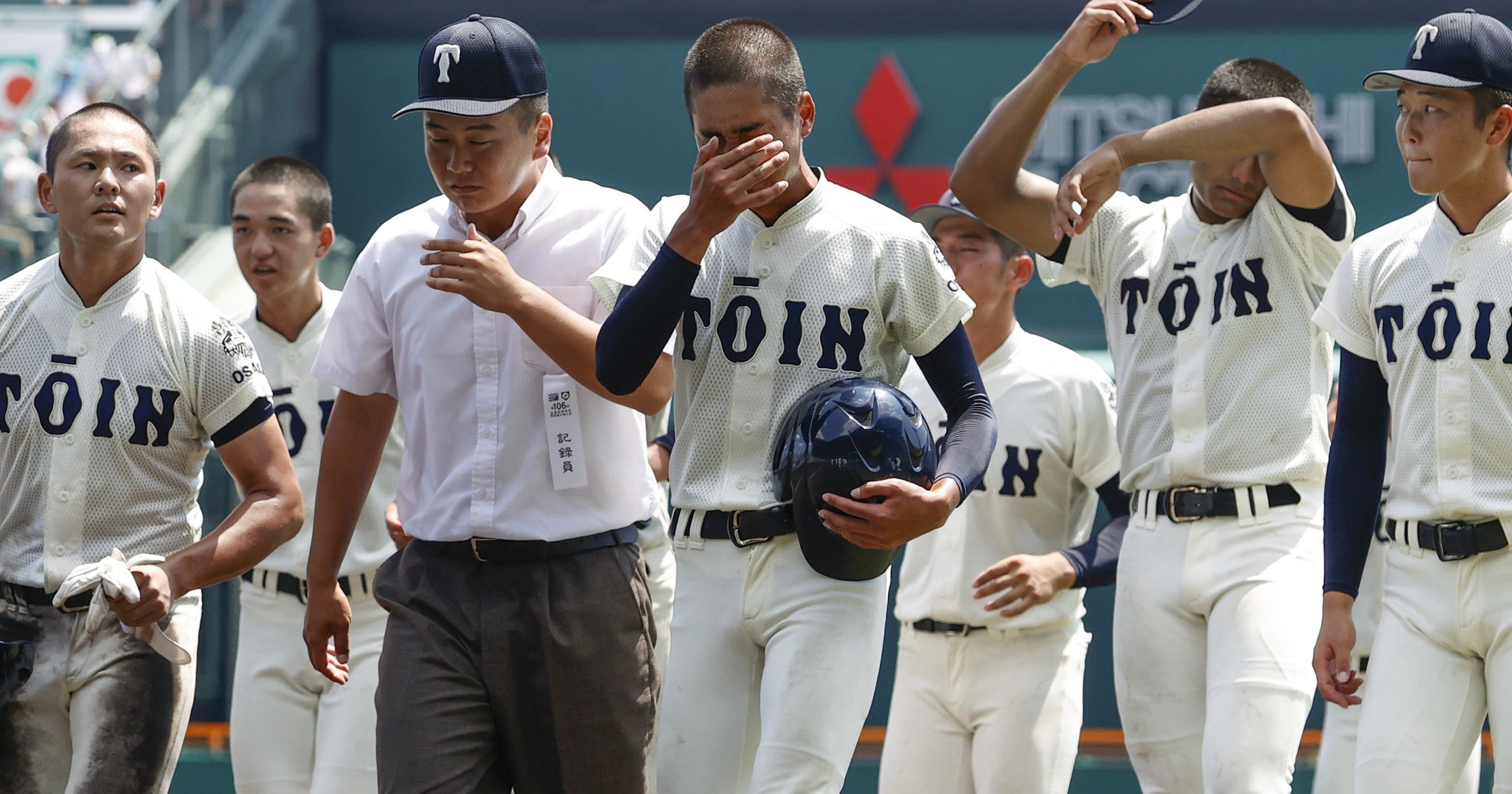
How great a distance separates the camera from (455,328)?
4453mm

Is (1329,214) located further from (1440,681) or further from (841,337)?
(841,337)

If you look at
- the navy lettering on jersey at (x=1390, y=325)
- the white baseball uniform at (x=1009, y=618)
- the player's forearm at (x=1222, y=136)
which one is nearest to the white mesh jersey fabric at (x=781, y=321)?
the player's forearm at (x=1222, y=136)

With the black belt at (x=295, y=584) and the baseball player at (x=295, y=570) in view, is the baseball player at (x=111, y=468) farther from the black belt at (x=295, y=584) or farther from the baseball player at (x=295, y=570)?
the black belt at (x=295, y=584)

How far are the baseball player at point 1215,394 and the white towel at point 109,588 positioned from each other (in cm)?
249

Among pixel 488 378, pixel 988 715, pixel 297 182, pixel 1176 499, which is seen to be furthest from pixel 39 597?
pixel 1176 499

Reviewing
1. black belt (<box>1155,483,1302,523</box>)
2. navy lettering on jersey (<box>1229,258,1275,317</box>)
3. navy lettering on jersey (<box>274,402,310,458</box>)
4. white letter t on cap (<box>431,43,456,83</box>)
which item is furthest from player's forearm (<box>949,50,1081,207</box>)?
navy lettering on jersey (<box>274,402,310,458</box>)

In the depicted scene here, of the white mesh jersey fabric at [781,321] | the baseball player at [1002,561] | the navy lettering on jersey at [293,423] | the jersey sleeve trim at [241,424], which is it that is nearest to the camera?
the white mesh jersey fabric at [781,321]

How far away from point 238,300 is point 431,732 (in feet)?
30.6

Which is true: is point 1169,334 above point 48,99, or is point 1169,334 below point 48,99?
below

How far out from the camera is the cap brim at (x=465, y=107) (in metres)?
4.30

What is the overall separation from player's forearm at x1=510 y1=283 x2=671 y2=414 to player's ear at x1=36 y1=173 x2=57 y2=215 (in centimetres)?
151

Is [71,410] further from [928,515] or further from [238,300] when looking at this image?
[238,300]

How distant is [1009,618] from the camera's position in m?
5.85

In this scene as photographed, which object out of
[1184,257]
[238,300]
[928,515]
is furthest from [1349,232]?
[238,300]
